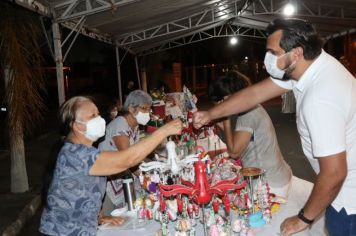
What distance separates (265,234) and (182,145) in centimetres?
234

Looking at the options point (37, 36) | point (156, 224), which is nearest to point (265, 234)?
point (156, 224)

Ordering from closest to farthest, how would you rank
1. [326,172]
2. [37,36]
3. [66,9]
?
1. [326,172]
2. [37,36]
3. [66,9]

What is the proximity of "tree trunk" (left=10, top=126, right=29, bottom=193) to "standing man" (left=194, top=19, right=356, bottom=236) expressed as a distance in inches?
192

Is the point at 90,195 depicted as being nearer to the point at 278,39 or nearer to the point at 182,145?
the point at 278,39

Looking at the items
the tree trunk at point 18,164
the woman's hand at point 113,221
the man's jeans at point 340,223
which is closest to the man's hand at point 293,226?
the man's jeans at point 340,223

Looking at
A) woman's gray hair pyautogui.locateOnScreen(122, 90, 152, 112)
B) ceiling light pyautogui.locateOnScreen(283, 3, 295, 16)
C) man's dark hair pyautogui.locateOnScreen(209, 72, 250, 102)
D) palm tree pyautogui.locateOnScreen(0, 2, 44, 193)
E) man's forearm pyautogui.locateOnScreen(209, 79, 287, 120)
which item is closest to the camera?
man's forearm pyautogui.locateOnScreen(209, 79, 287, 120)

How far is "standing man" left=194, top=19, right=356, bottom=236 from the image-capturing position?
5.38ft

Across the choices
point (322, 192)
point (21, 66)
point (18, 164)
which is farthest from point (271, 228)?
point (18, 164)

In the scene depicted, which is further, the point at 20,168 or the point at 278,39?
the point at 20,168

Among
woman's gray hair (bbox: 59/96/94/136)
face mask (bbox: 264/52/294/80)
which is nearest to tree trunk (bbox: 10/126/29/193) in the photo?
woman's gray hair (bbox: 59/96/94/136)

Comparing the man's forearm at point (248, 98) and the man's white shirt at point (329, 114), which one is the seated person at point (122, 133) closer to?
the man's forearm at point (248, 98)

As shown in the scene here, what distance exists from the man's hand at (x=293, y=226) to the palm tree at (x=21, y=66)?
13.7ft

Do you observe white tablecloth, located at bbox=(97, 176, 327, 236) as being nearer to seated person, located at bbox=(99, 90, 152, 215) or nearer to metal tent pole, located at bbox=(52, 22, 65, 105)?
seated person, located at bbox=(99, 90, 152, 215)

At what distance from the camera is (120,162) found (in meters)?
2.12
